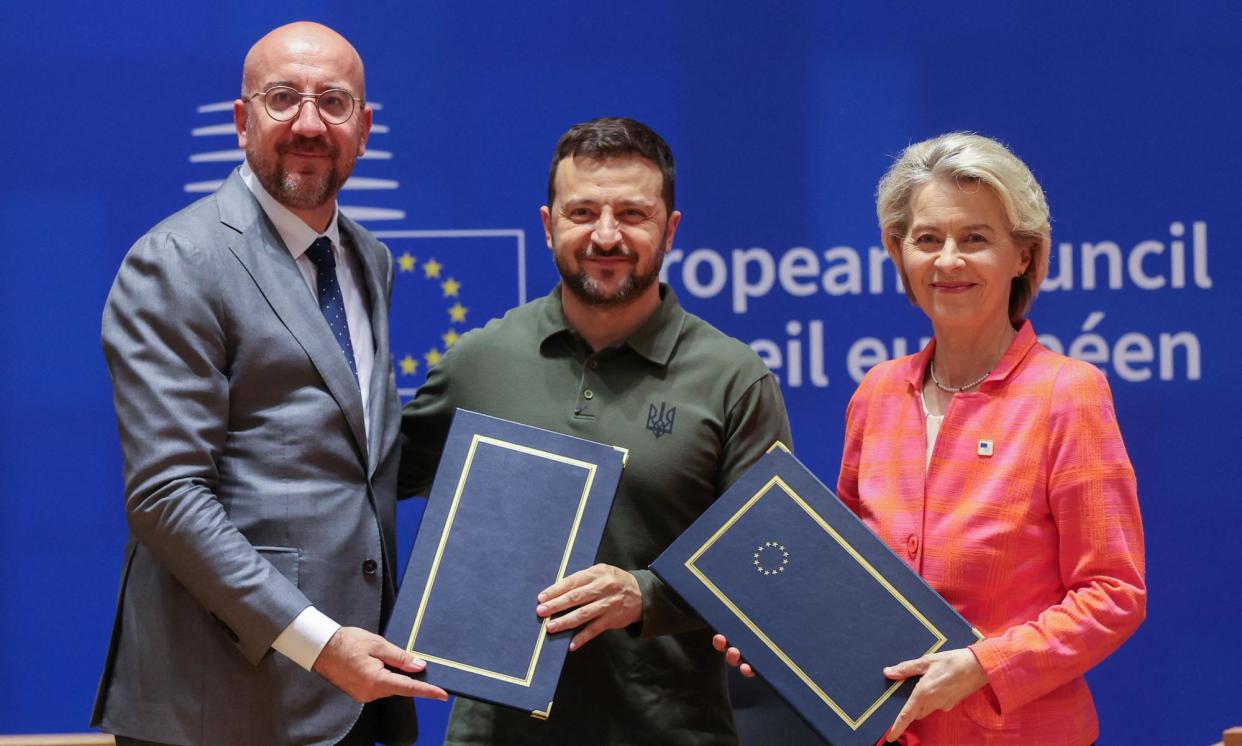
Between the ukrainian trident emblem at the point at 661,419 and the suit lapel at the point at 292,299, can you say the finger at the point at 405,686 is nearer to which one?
the suit lapel at the point at 292,299

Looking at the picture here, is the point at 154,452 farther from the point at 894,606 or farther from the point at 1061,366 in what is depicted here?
the point at 1061,366

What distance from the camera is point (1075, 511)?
82.1 inches

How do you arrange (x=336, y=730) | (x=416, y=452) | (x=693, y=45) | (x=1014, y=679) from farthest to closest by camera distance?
(x=693, y=45)
(x=416, y=452)
(x=336, y=730)
(x=1014, y=679)

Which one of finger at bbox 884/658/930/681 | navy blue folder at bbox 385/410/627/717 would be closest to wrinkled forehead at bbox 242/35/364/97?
navy blue folder at bbox 385/410/627/717

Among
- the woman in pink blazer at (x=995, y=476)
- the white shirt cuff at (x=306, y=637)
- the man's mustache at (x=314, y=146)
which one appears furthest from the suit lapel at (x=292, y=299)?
the woman in pink blazer at (x=995, y=476)

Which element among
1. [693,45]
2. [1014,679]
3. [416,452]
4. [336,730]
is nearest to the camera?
[1014,679]

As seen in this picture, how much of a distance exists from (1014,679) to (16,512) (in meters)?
2.73

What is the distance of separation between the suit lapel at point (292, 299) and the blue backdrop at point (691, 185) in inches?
49.2

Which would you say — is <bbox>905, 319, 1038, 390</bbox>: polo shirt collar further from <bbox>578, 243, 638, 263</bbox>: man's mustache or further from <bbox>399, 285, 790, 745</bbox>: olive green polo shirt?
<bbox>578, 243, 638, 263</bbox>: man's mustache

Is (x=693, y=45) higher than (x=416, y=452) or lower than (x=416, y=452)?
higher

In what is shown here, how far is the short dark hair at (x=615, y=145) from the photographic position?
2.54m

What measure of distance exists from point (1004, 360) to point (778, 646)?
62 cm

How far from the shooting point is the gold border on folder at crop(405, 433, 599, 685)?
6.86ft

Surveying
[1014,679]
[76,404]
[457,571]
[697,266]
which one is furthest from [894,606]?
[76,404]
